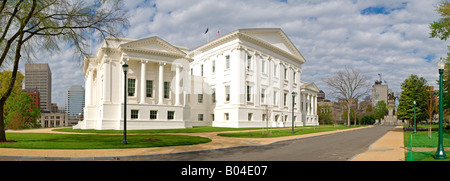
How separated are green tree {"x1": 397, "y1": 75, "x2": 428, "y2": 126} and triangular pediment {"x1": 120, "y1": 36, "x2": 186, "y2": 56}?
109ft

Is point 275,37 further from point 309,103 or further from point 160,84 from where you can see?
point 309,103

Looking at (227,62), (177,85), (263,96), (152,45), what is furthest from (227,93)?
(152,45)

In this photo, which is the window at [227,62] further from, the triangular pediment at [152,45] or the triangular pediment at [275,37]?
the triangular pediment at [152,45]

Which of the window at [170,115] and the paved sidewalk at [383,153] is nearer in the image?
the paved sidewalk at [383,153]

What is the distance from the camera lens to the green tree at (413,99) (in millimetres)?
43156

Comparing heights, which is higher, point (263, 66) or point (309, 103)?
point (263, 66)

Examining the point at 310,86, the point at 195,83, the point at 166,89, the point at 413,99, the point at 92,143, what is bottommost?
the point at 92,143

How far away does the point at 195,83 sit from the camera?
51250 mm

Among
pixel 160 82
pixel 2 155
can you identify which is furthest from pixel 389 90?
pixel 2 155

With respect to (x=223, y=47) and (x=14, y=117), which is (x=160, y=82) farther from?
(x=14, y=117)

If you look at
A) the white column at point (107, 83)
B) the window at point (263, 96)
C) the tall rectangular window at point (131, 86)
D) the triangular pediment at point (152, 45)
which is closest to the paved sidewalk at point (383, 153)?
the triangular pediment at point (152, 45)

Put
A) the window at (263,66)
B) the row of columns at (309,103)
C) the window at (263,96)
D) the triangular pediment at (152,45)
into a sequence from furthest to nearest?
1. the row of columns at (309,103)
2. the window at (263,66)
3. the window at (263,96)
4. the triangular pediment at (152,45)

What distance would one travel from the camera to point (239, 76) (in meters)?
46.9

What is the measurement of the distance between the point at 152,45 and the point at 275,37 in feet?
78.1
